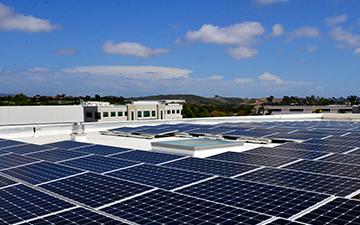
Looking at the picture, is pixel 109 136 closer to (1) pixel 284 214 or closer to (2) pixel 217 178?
(2) pixel 217 178

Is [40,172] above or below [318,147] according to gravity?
below

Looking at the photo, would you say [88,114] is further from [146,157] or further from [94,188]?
[94,188]

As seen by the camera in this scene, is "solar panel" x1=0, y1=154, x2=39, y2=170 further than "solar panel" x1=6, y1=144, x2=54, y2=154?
No

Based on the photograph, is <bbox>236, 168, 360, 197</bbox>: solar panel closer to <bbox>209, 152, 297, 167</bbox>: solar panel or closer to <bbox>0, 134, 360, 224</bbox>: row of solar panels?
<bbox>0, 134, 360, 224</bbox>: row of solar panels

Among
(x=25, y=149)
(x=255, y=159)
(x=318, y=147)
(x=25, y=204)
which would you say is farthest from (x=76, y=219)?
(x=318, y=147)

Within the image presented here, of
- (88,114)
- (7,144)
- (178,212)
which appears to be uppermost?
(88,114)

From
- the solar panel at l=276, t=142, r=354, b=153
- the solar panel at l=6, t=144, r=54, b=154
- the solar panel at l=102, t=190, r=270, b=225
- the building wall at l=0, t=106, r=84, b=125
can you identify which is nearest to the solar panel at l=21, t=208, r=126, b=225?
the solar panel at l=102, t=190, r=270, b=225
